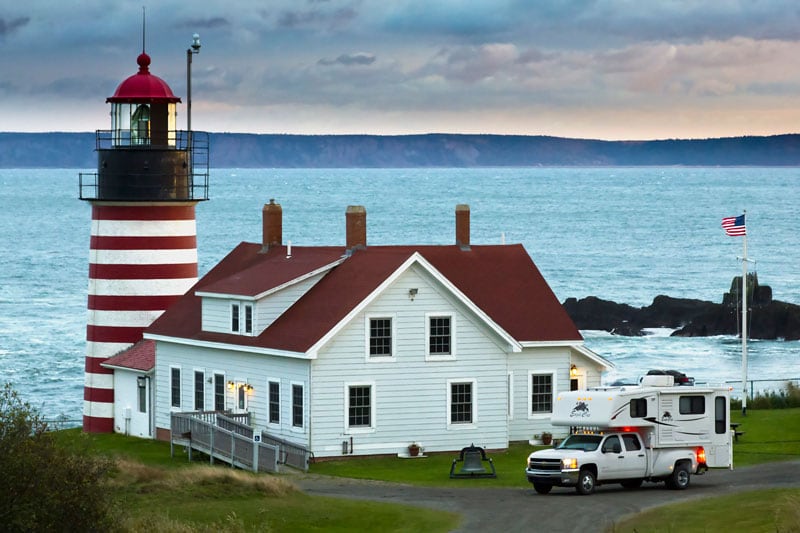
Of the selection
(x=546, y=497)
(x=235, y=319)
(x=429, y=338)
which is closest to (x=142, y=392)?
(x=235, y=319)

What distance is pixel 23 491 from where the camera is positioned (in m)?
24.7

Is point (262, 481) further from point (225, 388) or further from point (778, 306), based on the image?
point (778, 306)

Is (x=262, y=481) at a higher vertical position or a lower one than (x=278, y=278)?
lower

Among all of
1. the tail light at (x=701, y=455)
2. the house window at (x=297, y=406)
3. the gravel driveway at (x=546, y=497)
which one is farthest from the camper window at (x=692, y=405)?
the house window at (x=297, y=406)

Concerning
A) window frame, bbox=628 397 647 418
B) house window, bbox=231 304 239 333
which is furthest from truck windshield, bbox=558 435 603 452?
house window, bbox=231 304 239 333

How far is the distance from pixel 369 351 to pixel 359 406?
1.35 metres

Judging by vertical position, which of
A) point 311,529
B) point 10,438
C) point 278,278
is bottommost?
point 311,529

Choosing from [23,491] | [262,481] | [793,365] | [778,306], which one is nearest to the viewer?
[23,491]

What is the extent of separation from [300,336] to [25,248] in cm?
12669

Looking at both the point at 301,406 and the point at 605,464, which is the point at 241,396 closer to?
the point at 301,406

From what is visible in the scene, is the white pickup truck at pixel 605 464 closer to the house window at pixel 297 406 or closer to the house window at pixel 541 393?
the house window at pixel 297 406

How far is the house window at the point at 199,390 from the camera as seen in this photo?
4303 centimetres

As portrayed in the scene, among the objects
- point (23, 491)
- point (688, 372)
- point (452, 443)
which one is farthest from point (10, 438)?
point (688, 372)

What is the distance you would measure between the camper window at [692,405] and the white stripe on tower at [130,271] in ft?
57.1
